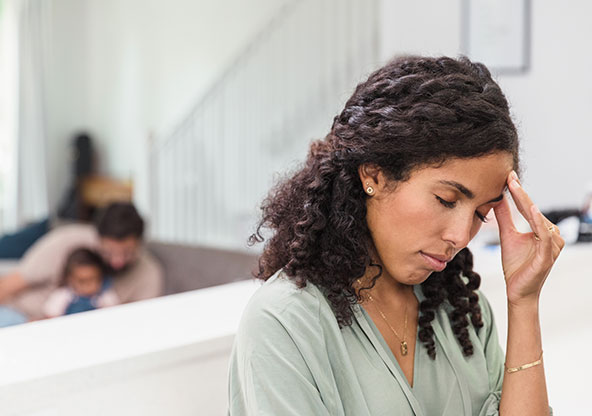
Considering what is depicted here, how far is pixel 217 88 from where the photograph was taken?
547 centimetres

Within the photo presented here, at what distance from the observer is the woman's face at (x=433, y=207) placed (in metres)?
1.01

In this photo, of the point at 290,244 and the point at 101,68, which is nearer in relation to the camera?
the point at 290,244

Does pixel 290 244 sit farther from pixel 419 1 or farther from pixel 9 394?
pixel 419 1

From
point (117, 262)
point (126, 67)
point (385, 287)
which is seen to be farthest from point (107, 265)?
point (126, 67)

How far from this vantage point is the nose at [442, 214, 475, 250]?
1.03m

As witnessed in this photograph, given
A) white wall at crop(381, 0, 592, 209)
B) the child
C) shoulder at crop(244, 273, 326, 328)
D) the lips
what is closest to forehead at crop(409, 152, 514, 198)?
the lips

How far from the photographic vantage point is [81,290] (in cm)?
326

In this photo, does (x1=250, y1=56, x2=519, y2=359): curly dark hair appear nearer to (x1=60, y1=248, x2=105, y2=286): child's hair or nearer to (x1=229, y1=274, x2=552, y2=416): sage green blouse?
(x1=229, y1=274, x2=552, y2=416): sage green blouse

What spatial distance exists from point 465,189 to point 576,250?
1291 millimetres

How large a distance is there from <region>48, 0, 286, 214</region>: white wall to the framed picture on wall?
3051 millimetres

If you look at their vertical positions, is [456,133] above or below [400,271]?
above

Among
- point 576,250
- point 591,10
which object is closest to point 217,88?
point 591,10

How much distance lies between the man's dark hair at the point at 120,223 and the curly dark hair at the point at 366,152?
2.28 metres

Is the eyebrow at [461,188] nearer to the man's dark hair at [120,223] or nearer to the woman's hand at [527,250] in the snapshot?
the woman's hand at [527,250]
